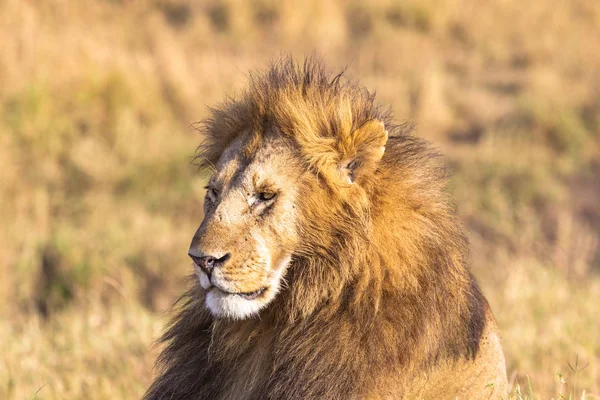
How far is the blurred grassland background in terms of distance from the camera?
18.6 ft

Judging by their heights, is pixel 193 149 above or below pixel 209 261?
above

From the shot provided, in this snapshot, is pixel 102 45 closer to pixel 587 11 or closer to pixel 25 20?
pixel 25 20

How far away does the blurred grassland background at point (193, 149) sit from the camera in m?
5.68

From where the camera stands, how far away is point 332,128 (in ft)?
9.62

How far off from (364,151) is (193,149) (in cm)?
784

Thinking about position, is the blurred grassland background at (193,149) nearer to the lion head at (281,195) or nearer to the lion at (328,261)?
the lion at (328,261)

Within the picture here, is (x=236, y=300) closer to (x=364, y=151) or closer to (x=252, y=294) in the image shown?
(x=252, y=294)

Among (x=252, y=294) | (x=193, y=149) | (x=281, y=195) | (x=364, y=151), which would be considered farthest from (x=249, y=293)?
(x=193, y=149)

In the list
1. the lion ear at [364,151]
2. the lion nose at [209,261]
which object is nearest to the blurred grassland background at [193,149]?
the lion ear at [364,151]

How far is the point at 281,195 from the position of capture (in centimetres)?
284

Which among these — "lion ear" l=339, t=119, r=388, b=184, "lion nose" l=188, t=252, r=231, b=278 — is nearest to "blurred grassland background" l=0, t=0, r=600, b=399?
"lion ear" l=339, t=119, r=388, b=184

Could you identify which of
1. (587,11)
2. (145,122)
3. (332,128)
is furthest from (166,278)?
(587,11)

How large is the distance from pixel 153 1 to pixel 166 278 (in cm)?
754

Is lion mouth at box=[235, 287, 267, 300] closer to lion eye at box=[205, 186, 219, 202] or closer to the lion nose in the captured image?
the lion nose
